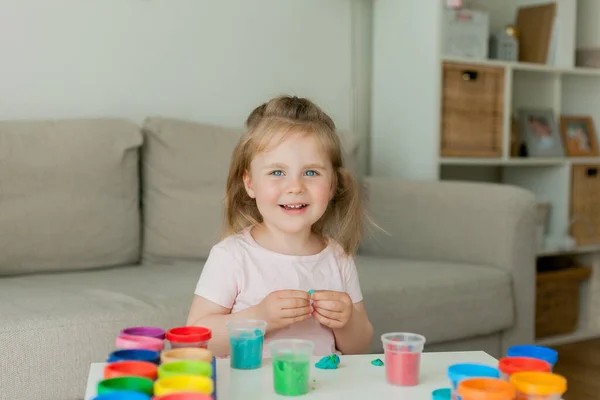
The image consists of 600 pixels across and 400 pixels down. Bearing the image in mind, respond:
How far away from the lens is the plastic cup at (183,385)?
2.60 feet

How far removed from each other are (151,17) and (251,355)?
174cm

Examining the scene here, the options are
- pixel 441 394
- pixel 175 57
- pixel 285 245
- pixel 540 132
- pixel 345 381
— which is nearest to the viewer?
pixel 441 394

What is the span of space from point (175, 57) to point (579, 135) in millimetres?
1874

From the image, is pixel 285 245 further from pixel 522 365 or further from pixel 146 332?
pixel 522 365

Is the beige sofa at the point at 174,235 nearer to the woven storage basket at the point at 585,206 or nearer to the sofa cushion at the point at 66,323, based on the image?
the sofa cushion at the point at 66,323

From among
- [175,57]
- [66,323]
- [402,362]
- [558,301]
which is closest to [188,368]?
[402,362]

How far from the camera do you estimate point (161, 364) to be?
88 cm

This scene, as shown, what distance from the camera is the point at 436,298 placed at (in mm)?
2012

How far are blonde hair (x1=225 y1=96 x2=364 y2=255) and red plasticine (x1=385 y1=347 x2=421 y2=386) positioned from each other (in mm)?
448


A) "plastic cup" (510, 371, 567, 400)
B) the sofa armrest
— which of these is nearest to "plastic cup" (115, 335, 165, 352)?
"plastic cup" (510, 371, 567, 400)

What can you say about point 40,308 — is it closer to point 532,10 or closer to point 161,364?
point 161,364

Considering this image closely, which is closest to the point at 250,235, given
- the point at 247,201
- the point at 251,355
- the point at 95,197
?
the point at 247,201

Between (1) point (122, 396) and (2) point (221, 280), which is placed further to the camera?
(2) point (221, 280)

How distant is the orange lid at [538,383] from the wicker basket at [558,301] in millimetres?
2190
